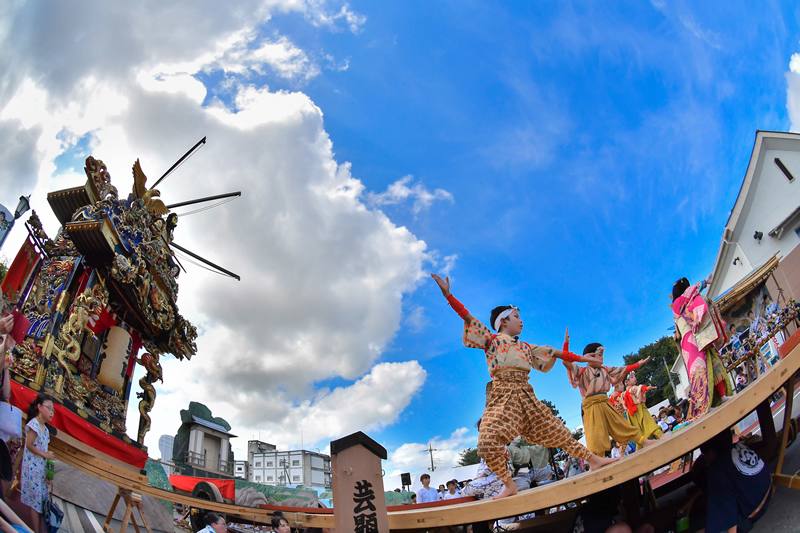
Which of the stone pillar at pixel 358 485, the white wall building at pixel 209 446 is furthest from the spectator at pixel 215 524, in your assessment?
the white wall building at pixel 209 446

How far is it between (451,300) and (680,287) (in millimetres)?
3635

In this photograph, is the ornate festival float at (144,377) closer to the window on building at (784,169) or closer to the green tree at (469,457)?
the window on building at (784,169)

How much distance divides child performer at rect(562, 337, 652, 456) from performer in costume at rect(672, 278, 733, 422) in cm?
93

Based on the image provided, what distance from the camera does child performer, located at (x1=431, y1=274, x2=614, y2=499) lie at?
3.65 metres

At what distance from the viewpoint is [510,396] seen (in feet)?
12.9

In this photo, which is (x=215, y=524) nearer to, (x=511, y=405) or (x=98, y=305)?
(x=511, y=405)

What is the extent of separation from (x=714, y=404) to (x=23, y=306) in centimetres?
1053

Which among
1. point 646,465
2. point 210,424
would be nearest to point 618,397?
point 646,465

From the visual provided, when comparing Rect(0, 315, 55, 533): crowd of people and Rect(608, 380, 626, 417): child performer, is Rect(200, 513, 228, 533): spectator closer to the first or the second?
Rect(0, 315, 55, 533): crowd of people

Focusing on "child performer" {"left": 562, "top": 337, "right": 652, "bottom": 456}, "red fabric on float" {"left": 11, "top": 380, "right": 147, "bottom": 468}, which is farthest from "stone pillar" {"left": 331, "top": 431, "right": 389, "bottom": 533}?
"red fabric on float" {"left": 11, "top": 380, "right": 147, "bottom": 468}

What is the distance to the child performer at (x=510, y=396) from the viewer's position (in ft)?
12.0

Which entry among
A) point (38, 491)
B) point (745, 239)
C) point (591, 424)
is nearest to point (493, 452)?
point (591, 424)

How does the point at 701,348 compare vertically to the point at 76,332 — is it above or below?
below

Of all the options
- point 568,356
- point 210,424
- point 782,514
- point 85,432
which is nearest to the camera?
point 782,514
